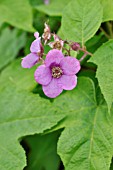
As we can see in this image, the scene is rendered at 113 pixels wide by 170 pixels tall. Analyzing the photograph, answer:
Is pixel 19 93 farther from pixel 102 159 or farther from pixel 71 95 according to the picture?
pixel 102 159

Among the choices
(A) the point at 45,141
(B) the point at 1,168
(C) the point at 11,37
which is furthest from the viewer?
(C) the point at 11,37

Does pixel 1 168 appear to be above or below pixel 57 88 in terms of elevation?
below

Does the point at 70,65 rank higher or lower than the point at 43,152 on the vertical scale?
higher

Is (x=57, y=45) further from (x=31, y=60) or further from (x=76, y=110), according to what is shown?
(x=76, y=110)

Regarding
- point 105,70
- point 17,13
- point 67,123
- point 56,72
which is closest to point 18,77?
point 17,13

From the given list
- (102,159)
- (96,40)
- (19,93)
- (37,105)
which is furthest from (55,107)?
(96,40)

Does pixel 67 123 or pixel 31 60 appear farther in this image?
pixel 67 123
